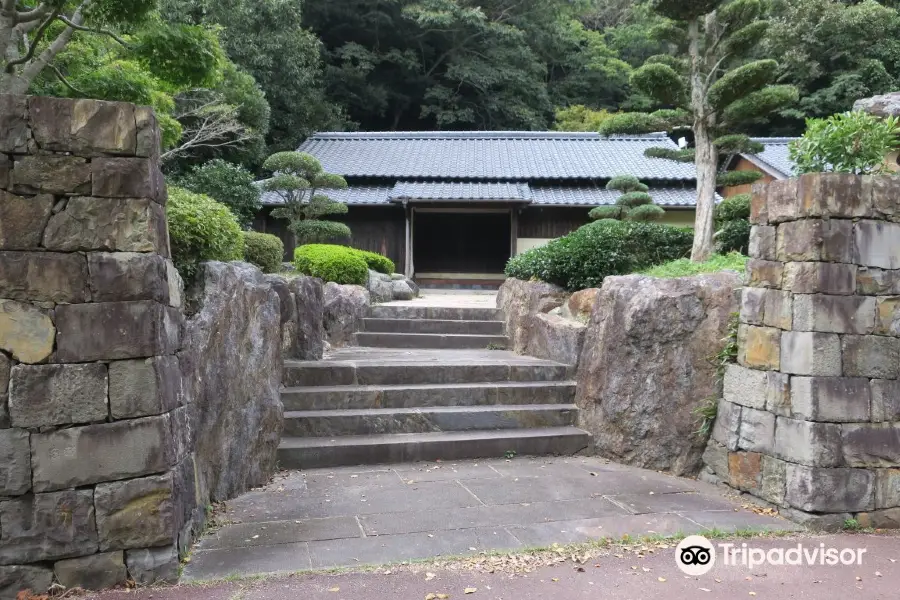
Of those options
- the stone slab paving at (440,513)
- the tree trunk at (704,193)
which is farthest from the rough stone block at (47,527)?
the tree trunk at (704,193)

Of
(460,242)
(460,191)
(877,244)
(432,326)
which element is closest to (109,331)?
(877,244)

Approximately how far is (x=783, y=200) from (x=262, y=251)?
586cm

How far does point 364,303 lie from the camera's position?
9.52 m

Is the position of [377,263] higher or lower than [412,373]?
higher

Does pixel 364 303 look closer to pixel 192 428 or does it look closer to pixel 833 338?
pixel 192 428

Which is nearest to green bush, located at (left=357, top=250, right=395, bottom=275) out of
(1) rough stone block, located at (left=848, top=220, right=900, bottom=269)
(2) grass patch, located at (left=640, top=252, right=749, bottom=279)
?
(2) grass patch, located at (left=640, top=252, right=749, bottom=279)

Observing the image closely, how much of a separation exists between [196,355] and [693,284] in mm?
4499

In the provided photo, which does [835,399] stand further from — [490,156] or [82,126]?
[490,156]

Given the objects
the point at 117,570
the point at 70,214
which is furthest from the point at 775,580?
the point at 70,214

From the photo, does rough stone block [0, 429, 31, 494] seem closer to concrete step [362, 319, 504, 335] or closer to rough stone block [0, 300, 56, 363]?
rough stone block [0, 300, 56, 363]

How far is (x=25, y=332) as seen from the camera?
125 inches

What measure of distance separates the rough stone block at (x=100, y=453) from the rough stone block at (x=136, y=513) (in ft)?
0.22

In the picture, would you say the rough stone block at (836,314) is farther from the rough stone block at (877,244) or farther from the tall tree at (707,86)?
the tall tree at (707,86)

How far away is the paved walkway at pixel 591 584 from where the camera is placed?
10.8 ft
